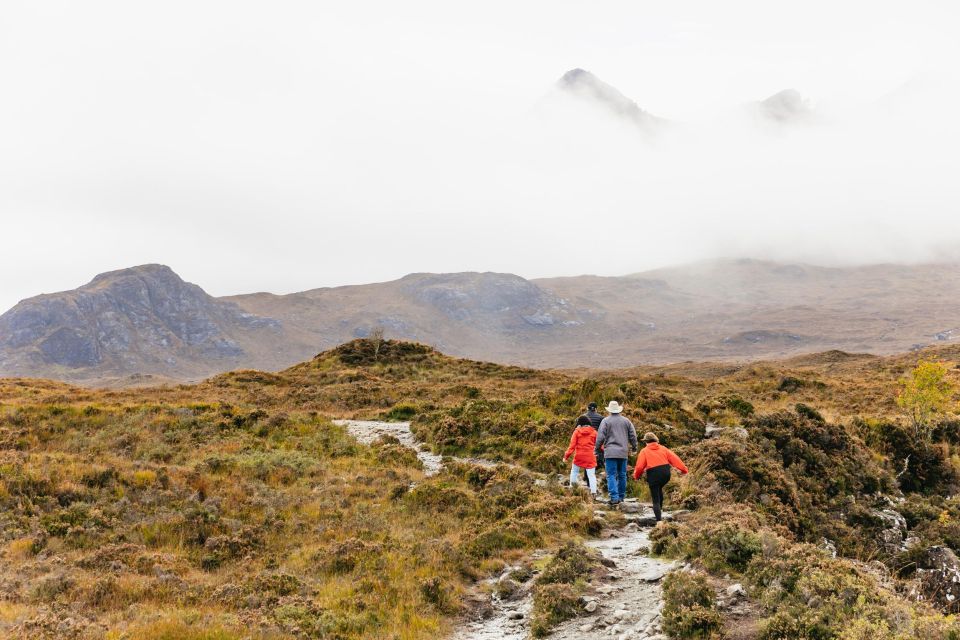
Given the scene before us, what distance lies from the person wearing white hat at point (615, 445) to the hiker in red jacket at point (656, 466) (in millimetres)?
1274

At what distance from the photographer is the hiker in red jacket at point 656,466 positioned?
1229 cm

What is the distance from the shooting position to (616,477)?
1466 cm

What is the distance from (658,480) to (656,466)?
362 mm

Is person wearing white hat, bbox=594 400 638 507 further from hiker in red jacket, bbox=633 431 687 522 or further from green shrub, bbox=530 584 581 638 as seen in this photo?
green shrub, bbox=530 584 581 638

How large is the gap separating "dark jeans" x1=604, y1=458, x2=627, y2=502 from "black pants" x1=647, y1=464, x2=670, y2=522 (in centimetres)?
169

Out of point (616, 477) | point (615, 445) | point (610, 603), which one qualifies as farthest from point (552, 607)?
point (616, 477)

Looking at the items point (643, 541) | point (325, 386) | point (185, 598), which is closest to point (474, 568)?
point (643, 541)

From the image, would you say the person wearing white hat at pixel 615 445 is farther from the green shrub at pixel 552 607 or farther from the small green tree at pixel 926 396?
the small green tree at pixel 926 396

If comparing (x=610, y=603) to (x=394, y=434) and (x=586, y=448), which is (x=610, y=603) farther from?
(x=394, y=434)

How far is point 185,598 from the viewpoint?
8938mm

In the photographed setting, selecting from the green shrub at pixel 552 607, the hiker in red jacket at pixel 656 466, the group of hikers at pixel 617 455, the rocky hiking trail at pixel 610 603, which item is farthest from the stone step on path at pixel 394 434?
the green shrub at pixel 552 607

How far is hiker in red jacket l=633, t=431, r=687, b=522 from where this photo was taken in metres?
12.3

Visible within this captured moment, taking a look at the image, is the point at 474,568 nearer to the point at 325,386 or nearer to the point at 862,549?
the point at 862,549

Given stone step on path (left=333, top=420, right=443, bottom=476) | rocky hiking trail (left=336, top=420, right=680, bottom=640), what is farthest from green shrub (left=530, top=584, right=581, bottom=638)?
stone step on path (left=333, top=420, right=443, bottom=476)
